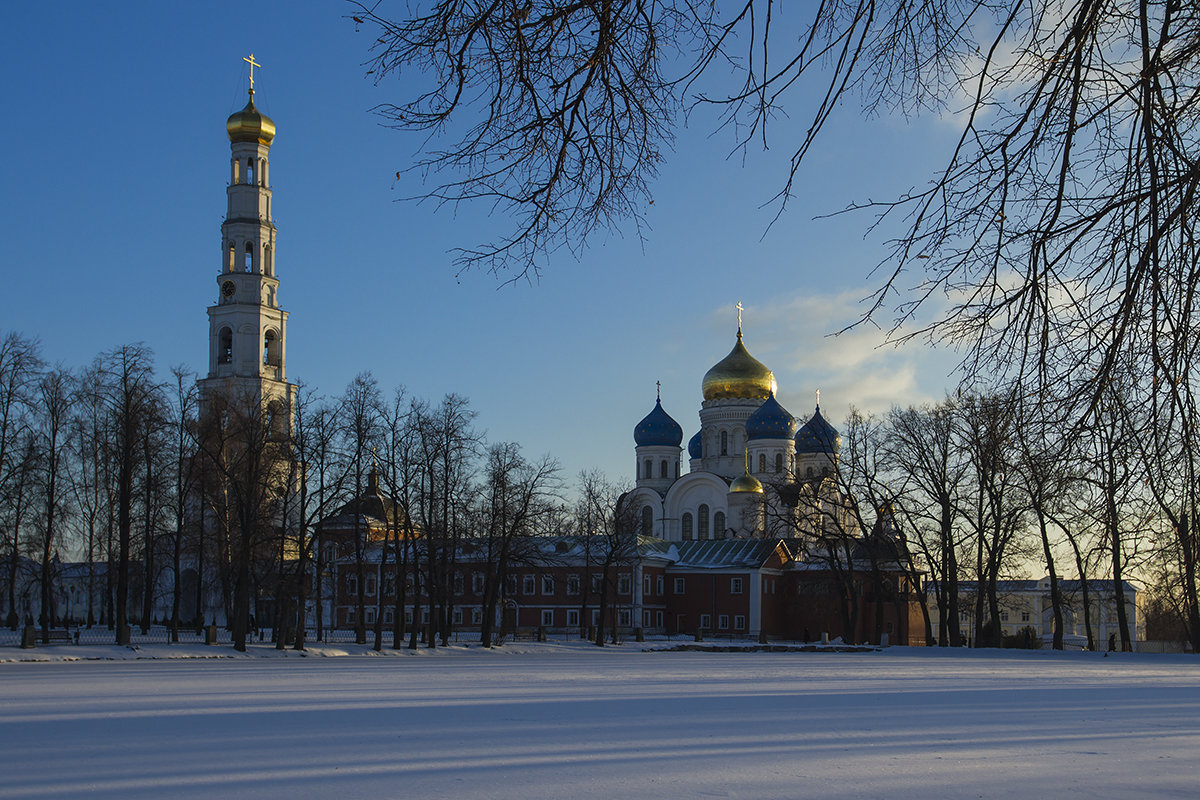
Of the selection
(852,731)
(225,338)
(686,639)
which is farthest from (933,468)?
(225,338)

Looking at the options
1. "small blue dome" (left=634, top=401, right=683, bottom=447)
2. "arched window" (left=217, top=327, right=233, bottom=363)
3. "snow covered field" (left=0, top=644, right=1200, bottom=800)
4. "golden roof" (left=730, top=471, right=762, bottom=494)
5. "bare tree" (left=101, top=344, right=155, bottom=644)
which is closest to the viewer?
"snow covered field" (left=0, top=644, right=1200, bottom=800)

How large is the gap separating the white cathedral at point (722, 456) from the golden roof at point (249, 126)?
31264mm

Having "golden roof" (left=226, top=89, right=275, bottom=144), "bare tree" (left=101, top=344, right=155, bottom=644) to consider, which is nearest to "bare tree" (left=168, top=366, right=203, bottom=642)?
"bare tree" (left=101, top=344, right=155, bottom=644)

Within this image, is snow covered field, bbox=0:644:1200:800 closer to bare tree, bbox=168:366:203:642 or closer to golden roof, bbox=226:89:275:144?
bare tree, bbox=168:366:203:642

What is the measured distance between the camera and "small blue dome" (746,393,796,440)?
266 feet

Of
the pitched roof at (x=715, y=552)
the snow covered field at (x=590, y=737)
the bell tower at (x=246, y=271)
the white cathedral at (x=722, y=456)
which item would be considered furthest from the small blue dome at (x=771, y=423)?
the snow covered field at (x=590, y=737)

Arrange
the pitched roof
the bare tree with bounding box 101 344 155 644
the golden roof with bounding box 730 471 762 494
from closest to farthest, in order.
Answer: the bare tree with bounding box 101 344 155 644 → the pitched roof → the golden roof with bounding box 730 471 762 494

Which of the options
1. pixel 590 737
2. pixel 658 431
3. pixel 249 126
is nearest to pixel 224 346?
pixel 249 126

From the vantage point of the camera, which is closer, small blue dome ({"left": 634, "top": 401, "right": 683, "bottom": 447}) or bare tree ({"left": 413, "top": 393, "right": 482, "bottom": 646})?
bare tree ({"left": 413, "top": 393, "right": 482, "bottom": 646})

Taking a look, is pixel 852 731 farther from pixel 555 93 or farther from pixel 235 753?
pixel 555 93

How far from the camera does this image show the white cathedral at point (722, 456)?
79938mm

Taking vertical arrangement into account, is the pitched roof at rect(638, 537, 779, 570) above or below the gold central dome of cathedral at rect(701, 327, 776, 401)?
below

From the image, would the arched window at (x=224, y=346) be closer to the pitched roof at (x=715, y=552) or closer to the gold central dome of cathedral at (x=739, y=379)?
the pitched roof at (x=715, y=552)

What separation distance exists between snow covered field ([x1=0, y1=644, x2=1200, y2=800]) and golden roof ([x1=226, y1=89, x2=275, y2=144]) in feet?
167
